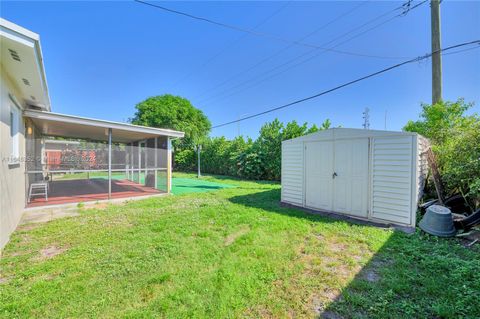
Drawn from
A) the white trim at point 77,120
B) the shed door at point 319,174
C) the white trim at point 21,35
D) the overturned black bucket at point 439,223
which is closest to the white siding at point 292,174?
the shed door at point 319,174

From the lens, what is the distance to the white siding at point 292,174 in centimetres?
560

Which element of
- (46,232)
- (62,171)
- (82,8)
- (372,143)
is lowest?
(46,232)

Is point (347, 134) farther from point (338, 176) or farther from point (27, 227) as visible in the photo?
point (27, 227)

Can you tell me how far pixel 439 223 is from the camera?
352cm

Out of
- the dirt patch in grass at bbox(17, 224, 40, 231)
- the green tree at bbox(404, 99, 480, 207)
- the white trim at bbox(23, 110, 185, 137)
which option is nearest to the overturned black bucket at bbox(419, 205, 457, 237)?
the green tree at bbox(404, 99, 480, 207)

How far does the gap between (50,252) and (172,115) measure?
2058 cm

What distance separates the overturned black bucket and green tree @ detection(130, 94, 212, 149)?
58.6 ft

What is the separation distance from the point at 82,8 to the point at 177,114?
57.0 feet

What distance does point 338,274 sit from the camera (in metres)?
2.46

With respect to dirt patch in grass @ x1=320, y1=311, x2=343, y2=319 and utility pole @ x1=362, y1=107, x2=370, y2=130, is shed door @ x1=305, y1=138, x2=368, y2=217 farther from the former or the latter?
utility pole @ x1=362, y1=107, x2=370, y2=130

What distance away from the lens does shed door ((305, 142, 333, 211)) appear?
497 centimetres

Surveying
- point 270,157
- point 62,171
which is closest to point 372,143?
point 270,157

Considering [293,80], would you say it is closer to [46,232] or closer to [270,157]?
[270,157]

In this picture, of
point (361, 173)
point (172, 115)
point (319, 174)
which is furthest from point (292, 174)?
point (172, 115)
